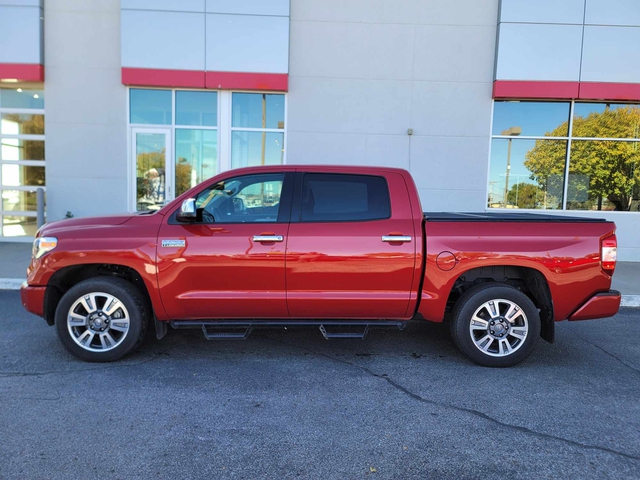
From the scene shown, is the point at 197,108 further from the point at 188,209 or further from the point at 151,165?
the point at 188,209

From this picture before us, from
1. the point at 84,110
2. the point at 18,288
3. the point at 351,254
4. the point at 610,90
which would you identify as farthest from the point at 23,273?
the point at 610,90

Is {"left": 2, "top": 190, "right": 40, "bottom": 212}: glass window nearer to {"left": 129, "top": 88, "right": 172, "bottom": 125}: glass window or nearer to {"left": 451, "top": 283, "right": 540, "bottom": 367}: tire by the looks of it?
{"left": 129, "top": 88, "right": 172, "bottom": 125}: glass window

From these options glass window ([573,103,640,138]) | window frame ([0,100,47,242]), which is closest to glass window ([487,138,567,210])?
glass window ([573,103,640,138])

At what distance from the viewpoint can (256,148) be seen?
426 inches

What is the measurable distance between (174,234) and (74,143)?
8.17 metres

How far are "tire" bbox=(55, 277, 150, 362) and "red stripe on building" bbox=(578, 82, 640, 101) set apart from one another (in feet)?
34.8

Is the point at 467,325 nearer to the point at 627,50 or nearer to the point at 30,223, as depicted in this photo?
the point at 627,50

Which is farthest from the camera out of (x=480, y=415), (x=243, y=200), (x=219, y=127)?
(x=219, y=127)

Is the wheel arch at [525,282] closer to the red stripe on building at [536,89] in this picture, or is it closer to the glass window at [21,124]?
the red stripe on building at [536,89]

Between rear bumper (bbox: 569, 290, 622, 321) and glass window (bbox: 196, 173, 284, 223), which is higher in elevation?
glass window (bbox: 196, 173, 284, 223)

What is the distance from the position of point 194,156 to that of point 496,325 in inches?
337

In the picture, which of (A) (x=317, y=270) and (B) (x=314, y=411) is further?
(A) (x=317, y=270)

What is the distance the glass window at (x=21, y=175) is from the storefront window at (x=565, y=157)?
1122 cm

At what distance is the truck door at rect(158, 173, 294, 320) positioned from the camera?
417 centimetres
